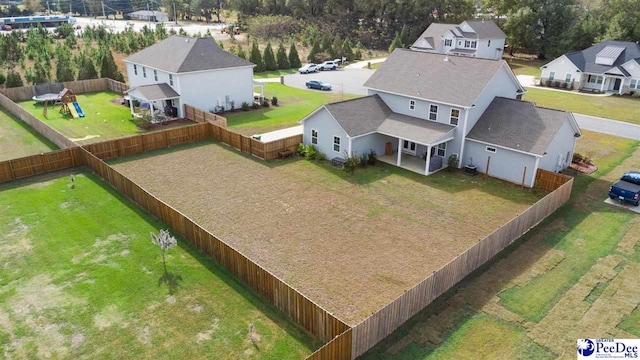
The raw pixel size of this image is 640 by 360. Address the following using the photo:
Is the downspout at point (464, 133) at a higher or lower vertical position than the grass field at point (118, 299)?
higher

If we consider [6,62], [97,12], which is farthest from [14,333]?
[97,12]

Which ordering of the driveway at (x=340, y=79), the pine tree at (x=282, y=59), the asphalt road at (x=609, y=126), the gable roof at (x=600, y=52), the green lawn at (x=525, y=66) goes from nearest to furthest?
1. the asphalt road at (x=609, y=126)
2. the driveway at (x=340, y=79)
3. the gable roof at (x=600, y=52)
4. the pine tree at (x=282, y=59)
5. the green lawn at (x=525, y=66)

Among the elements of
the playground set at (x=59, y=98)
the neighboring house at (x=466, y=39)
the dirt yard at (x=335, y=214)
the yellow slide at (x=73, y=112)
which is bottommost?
the dirt yard at (x=335, y=214)

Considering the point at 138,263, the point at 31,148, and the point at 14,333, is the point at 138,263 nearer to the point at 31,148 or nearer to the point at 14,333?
the point at 14,333

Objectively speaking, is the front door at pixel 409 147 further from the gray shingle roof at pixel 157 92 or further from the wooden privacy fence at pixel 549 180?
the gray shingle roof at pixel 157 92

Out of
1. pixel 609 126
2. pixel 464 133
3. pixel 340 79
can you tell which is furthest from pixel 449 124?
pixel 340 79

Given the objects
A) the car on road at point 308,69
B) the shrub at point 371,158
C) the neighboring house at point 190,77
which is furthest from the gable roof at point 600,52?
the neighboring house at point 190,77

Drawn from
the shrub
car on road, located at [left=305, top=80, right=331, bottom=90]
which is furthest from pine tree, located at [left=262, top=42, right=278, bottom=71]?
the shrub
